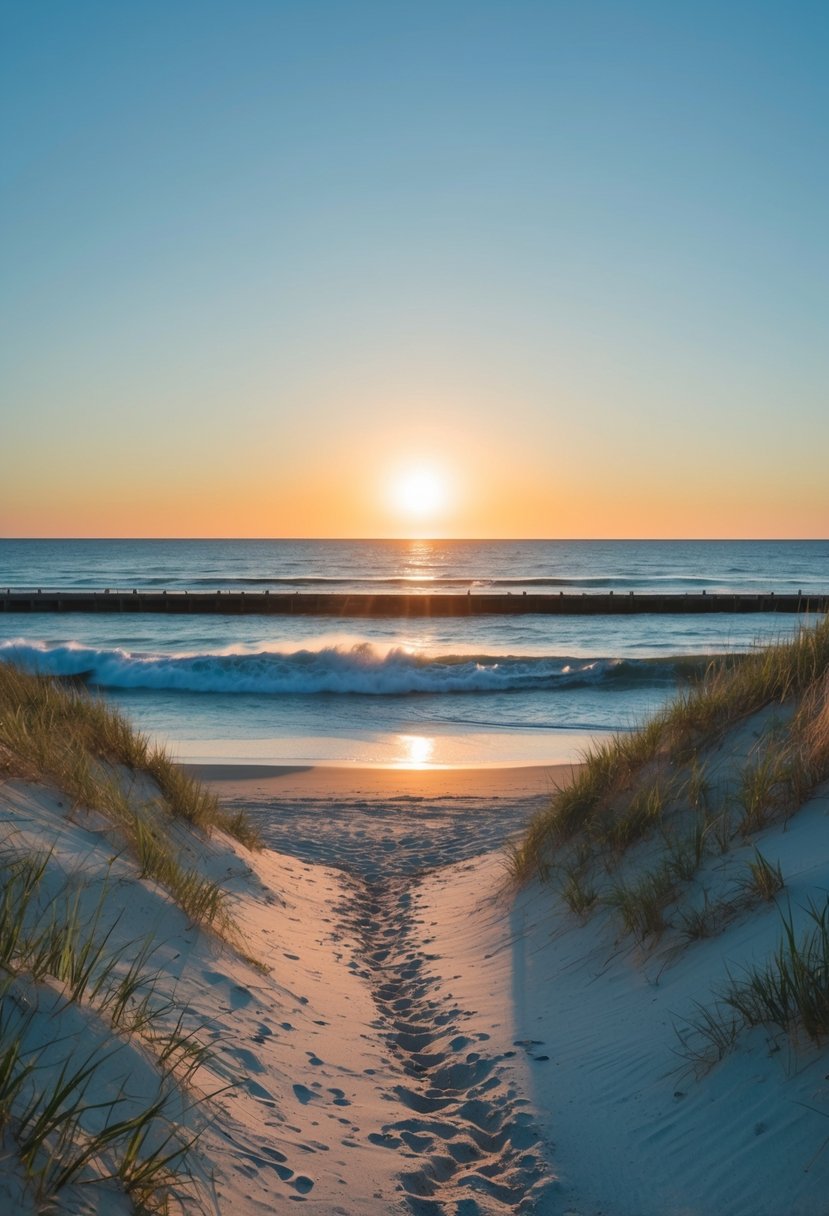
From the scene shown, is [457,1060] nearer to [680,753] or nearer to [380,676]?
[680,753]

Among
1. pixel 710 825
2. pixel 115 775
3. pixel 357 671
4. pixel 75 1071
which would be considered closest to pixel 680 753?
pixel 710 825

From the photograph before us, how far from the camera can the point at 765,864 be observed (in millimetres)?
3943

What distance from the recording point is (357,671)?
77.5 ft

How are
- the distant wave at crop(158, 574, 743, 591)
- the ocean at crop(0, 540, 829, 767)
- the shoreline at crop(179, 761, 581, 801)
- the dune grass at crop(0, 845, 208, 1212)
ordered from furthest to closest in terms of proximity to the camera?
the distant wave at crop(158, 574, 743, 591) → the ocean at crop(0, 540, 829, 767) → the shoreline at crop(179, 761, 581, 801) → the dune grass at crop(0, 845, 208, 1212)

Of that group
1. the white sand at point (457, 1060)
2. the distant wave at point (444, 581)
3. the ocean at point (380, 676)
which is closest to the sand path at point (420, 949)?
the white sand at point (457, 1060)

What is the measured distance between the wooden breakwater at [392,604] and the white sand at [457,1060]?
3744 cm

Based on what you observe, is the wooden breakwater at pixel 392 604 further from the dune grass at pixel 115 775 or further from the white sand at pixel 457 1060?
the white sand at pixel 457 1060

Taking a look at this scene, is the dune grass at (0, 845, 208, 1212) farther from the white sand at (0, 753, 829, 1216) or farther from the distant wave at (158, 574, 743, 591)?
the distant wave at (158, 574, 743, 591)

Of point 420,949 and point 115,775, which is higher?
point 115,775

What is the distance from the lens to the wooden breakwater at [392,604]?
4325cm

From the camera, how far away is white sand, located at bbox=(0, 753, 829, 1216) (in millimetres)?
2768

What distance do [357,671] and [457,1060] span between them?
64.0 feet

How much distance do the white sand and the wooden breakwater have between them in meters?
37.4

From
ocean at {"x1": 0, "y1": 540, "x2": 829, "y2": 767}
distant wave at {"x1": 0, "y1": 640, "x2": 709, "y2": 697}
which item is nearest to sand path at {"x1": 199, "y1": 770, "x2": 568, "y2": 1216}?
ocean at {"x1": 0, "y1": 540, "x2": 829, "y2": 767}
